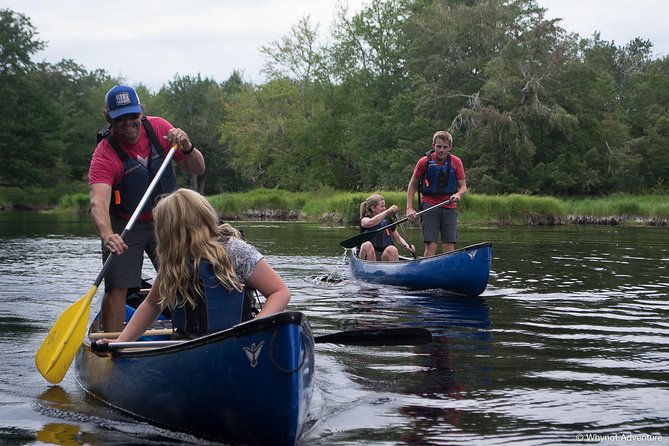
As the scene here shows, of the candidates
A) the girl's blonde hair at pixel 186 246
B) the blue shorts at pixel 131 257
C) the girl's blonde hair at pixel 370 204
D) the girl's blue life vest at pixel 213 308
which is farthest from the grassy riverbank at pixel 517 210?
the girl's blonde hair at pixel 186 246

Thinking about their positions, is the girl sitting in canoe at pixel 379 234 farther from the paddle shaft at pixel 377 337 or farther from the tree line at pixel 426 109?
the tree line at pixel 426 109

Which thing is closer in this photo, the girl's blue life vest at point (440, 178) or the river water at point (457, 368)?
the river water at point (457, 368)

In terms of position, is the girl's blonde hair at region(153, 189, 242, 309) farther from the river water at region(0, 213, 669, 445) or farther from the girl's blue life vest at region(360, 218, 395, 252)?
the girl's blue life vest at region(360, 218, 395, 252)

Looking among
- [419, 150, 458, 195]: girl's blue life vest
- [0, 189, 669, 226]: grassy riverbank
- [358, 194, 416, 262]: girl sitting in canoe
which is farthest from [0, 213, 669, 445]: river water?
[0, 189, 669, 226]: grassy riverbank

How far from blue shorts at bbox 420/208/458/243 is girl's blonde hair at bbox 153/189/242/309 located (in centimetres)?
663

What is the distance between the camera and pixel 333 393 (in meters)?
5.45

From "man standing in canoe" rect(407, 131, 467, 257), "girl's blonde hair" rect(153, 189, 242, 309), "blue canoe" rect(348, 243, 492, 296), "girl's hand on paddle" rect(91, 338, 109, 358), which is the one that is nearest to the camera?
"girl's blonde hair" rect(153, 189, 242, 309)

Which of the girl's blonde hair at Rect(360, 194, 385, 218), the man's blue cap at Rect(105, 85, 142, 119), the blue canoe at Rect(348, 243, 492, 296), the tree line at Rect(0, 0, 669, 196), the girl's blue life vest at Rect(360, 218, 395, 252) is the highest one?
the tree line at Rect(0, 0, 669, 196)

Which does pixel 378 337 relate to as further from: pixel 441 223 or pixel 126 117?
pixel 441 223

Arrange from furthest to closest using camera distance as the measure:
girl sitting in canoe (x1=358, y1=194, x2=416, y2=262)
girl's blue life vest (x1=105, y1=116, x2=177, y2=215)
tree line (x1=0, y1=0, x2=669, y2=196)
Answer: tree line (x1=0, y1=0, x2=669, y2=196)
girl sitting in canoe (x1=358, y1=194, x2=416, y2=262)
girl's blue life vest (x1=105, y1=116, x2=177, y2=215)

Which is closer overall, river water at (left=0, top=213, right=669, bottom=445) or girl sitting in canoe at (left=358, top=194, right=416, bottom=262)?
river water at (left=0, top=213, right=669, bottom=445)

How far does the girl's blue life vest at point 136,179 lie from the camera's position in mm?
6152

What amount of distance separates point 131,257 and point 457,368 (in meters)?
2.27

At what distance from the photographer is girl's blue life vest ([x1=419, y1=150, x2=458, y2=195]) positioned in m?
10.9
